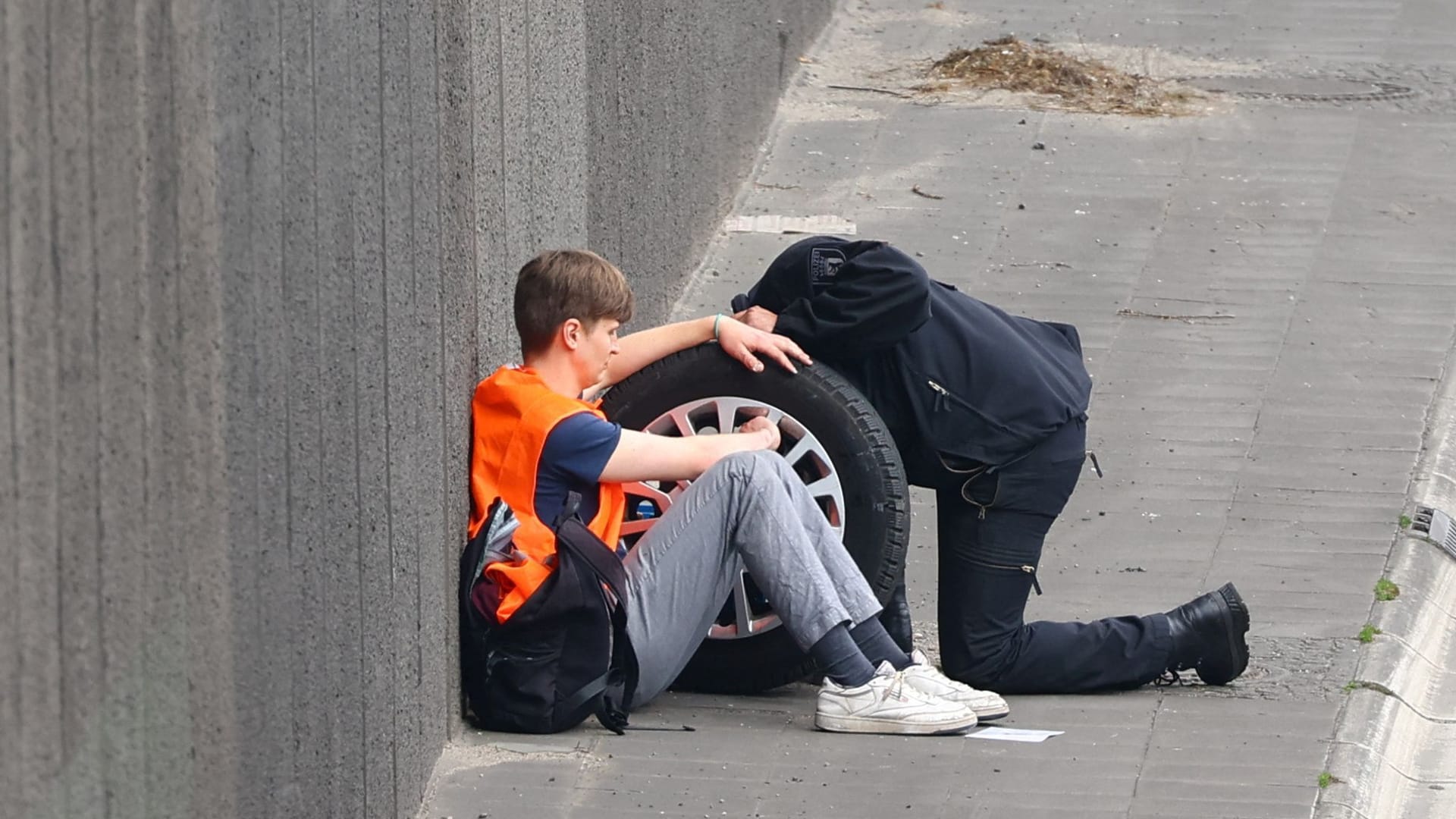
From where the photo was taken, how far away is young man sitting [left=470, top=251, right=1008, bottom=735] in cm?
480

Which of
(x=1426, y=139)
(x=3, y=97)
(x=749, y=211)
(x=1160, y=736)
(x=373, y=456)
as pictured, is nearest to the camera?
(x=3, y=97)

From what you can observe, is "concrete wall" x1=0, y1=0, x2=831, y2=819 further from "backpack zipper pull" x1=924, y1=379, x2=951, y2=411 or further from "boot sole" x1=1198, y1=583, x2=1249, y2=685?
"boot sole" x1=1198, y1=583, x2=1249, y2=685

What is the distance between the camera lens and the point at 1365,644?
5805mm

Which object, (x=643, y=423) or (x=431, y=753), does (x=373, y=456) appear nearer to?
(x=431, y=753)

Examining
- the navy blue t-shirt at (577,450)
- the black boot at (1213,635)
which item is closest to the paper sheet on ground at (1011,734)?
the black boot at (1213,635)

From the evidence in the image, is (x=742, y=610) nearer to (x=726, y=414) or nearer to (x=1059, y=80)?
(x=726, y=414)

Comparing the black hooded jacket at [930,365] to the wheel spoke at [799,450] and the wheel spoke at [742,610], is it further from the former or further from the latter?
the wheel spoke at [742,610]

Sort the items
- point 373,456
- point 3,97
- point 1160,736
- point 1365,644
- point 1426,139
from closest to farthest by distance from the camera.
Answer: point 3,97
point 373,456
point 1160,736
point 1365,644
point 1426,139

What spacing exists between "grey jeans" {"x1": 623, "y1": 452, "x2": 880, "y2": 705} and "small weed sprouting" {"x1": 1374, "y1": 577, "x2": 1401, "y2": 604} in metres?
2.02

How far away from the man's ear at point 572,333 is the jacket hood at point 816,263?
0.60 m

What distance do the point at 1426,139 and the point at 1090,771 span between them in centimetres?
635

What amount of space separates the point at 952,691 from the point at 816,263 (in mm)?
1116

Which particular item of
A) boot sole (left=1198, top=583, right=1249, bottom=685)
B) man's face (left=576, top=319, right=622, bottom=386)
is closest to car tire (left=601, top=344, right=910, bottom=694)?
man's face (left=576, top=319, right=622, bottom=386)

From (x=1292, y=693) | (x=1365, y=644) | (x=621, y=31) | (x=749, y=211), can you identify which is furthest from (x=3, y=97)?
(x=749, y=211)
